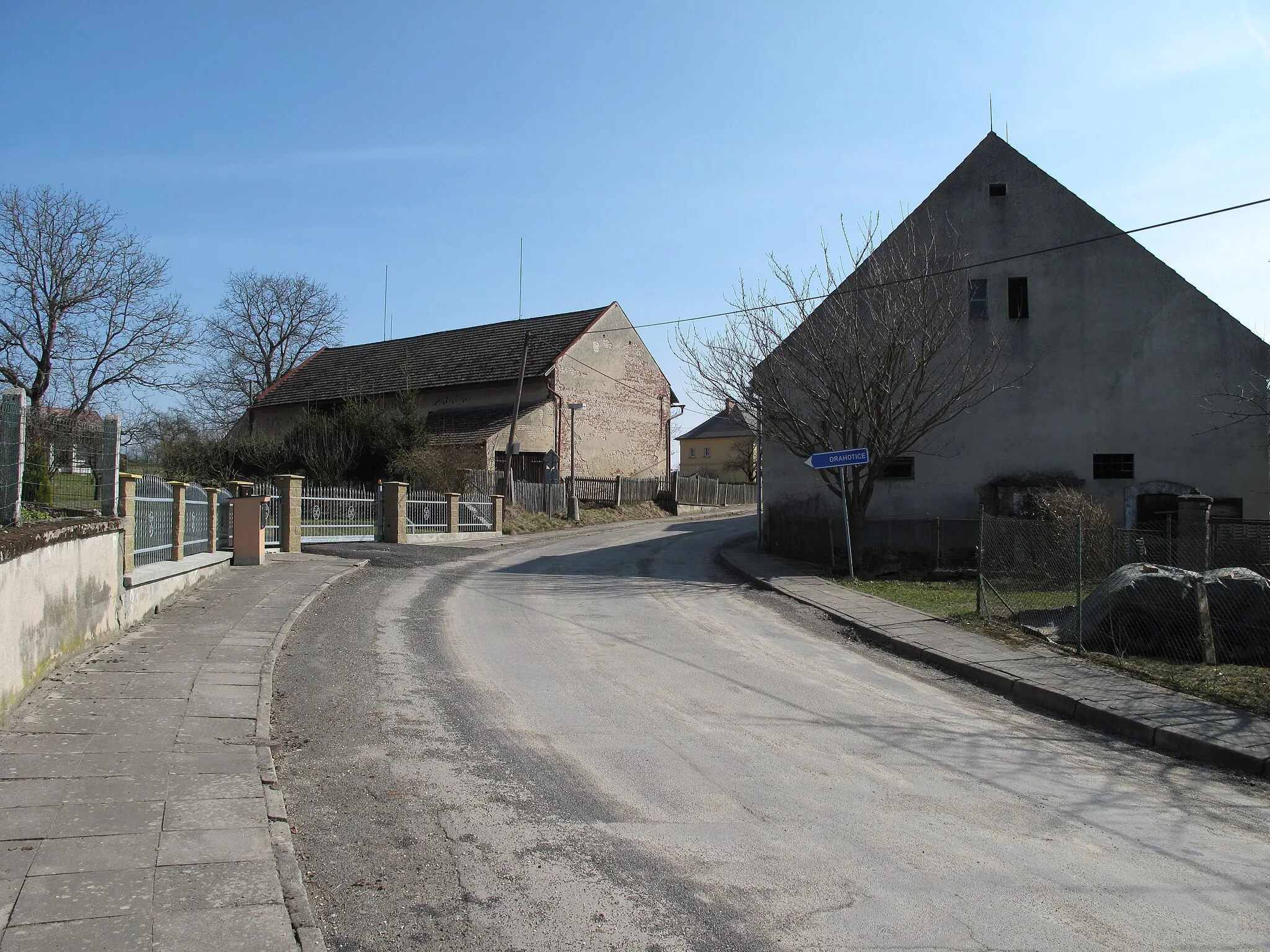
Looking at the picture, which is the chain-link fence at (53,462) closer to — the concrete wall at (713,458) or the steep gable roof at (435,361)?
the steep gable roof at (435,361)

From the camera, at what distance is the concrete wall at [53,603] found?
22.0 ft

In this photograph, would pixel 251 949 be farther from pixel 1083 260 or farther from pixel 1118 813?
pixel 1083 260

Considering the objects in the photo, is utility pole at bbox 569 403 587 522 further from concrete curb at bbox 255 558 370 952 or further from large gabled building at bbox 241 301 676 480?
concrete curb at bbox 255 558 370 952

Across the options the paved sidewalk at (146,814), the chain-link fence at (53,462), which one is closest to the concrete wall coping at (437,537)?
the chain-link fence at (53,462)

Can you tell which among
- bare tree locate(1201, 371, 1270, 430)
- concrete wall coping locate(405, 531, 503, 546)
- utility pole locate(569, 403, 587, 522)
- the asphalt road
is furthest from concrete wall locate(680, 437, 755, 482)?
the asphalt road

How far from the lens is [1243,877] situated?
4.76 metres

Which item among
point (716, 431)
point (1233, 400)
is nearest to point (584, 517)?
point (1233, 400)

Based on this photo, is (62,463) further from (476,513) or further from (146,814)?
(476,513)

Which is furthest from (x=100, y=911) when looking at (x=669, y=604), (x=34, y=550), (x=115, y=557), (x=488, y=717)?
(x=669, y=604)

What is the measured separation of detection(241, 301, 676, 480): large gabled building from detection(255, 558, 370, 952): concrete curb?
27925 mm

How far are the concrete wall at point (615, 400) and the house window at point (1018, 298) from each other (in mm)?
20992

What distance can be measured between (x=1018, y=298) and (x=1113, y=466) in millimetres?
4847

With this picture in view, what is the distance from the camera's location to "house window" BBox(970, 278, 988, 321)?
939 inches

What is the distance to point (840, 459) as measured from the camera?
18.9 meters
